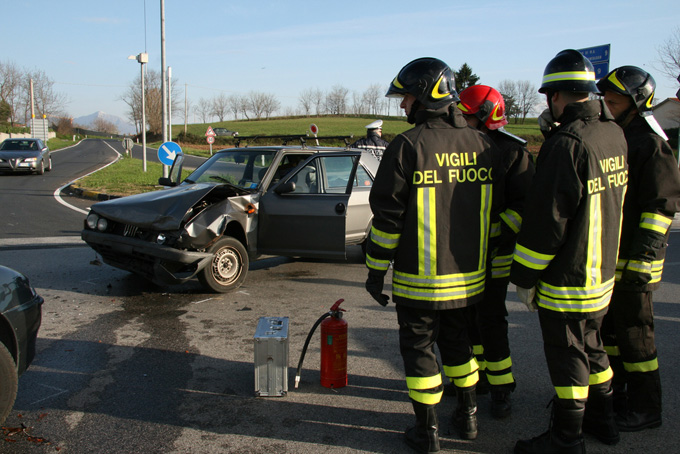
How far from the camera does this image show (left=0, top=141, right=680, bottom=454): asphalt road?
3.11m

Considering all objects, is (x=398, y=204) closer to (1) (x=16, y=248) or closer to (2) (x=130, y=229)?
(2) (x=130, y=229)

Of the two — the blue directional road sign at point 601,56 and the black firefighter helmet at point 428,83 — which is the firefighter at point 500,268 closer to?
the black firefighter helmet at point 428,83

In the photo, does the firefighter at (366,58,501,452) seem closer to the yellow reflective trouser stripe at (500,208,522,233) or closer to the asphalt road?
the yellow reflective trouser stripe at (500,208,522,233)

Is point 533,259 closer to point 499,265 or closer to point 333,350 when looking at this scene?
point 499,265

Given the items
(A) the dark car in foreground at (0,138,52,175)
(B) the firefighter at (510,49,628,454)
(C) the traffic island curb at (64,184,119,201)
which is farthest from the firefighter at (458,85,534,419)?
(A) the dark car in foreground at (0,138,52,175)

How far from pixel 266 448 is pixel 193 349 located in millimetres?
1699

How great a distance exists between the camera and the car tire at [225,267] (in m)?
5.96

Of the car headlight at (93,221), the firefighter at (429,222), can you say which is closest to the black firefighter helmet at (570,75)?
the firefighter at (429,222)

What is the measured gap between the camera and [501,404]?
11.2 ft

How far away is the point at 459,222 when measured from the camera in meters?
2.93

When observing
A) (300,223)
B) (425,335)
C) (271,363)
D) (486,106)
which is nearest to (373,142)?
(300,223)

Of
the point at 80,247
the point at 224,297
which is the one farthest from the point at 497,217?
the point at 80,247

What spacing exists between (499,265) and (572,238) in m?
0.79

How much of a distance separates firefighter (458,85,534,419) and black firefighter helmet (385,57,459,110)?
61 centimetres
